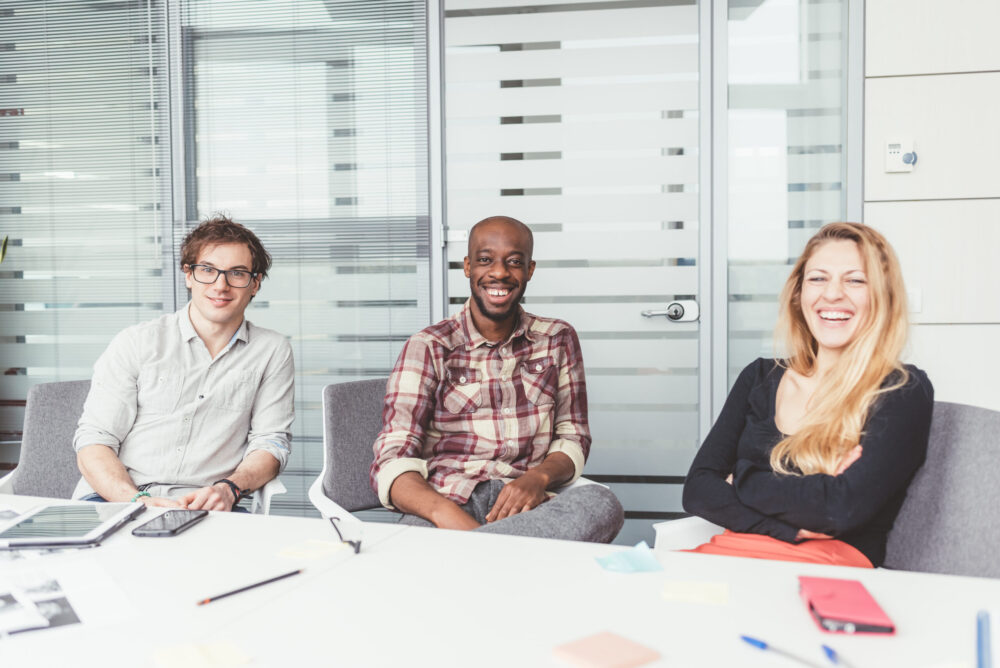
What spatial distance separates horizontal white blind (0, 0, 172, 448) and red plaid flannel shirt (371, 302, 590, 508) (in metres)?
1.79

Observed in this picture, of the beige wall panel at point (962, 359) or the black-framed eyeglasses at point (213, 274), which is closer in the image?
the black-framed eyeglasses at point (213, 274)

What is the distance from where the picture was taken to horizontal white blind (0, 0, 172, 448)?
11.2ft

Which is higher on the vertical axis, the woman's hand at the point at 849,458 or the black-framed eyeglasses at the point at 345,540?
the woman's hand at the point at 849,458

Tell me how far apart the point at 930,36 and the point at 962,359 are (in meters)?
1.27

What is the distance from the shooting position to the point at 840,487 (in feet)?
5.08

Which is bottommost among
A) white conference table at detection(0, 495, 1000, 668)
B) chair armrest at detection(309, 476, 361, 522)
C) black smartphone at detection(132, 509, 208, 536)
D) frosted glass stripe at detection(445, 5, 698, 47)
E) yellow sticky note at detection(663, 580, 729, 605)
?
chair armrest at detection(309, 476, 361, 522)

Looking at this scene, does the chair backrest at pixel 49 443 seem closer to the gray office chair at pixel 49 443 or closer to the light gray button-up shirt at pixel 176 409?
the gray office chair at pixel 49 443

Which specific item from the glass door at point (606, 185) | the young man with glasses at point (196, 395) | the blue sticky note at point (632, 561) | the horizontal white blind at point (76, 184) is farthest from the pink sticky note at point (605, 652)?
the horizontal white blind at point (76, 184)

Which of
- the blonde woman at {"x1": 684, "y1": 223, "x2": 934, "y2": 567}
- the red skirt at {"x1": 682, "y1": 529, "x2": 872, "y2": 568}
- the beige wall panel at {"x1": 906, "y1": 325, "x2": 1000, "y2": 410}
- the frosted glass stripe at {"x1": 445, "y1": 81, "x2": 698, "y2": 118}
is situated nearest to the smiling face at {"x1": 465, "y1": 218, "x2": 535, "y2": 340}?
the blonde woman at {"x1": 684, "y1": 223, "x2": 934, "y2": 567}

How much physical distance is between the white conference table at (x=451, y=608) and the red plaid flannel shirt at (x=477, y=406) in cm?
82

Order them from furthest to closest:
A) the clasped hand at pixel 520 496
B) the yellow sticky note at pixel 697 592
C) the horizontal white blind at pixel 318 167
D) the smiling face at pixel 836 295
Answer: the horizontal white blind at pixel 318 167 < the clasped hand at pixel 520 496 < the smiling face at pixel 836 295 < the yellow sticky note at pixel 697 592

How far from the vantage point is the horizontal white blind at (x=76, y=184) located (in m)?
3.40

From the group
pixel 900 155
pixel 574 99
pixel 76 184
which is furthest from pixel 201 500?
pixel 900 155

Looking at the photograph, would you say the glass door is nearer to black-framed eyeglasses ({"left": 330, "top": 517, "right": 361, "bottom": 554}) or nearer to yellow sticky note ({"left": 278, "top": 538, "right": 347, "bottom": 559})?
black-framed eyeglasses ({"left": 330, "top": 517, "right": 361, "bottom": 554})
